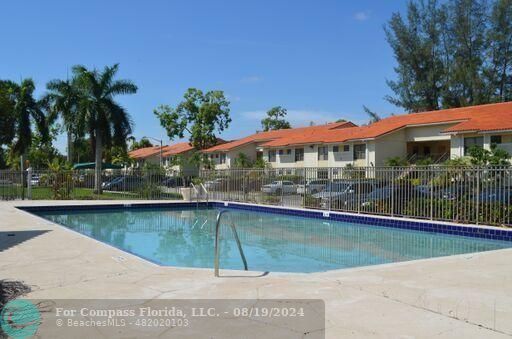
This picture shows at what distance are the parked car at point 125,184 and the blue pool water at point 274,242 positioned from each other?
7307 millimetres

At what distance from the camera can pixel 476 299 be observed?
5.77 m

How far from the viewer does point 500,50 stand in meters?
45.0

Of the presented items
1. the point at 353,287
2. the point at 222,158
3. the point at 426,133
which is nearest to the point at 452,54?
the point at 426,133

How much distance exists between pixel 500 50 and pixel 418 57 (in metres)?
7.26

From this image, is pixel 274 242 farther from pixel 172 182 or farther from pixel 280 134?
pixel 280 134

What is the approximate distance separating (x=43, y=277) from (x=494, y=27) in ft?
157

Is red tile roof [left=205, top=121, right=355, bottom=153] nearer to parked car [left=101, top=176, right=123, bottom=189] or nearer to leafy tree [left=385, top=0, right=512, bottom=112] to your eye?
leafy tree [left=385, top=0, right=512, bottom=112]

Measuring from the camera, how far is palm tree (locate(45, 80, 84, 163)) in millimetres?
31469

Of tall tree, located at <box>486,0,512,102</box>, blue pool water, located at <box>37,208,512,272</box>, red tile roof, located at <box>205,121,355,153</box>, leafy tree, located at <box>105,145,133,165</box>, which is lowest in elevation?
blue pool water, located at <box>37,208,512,272</box>

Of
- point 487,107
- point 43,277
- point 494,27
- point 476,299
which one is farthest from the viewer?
point 494,27

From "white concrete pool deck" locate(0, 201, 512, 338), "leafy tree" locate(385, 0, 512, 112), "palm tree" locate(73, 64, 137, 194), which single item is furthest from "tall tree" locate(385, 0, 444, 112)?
"white concrete pool deck" locate(0, 201, 512, 338)

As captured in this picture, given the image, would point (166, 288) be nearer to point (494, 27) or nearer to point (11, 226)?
point (11, 226)

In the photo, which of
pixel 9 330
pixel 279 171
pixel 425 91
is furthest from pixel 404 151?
pixel 9 330

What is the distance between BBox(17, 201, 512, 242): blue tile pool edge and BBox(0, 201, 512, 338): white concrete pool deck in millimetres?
3970
